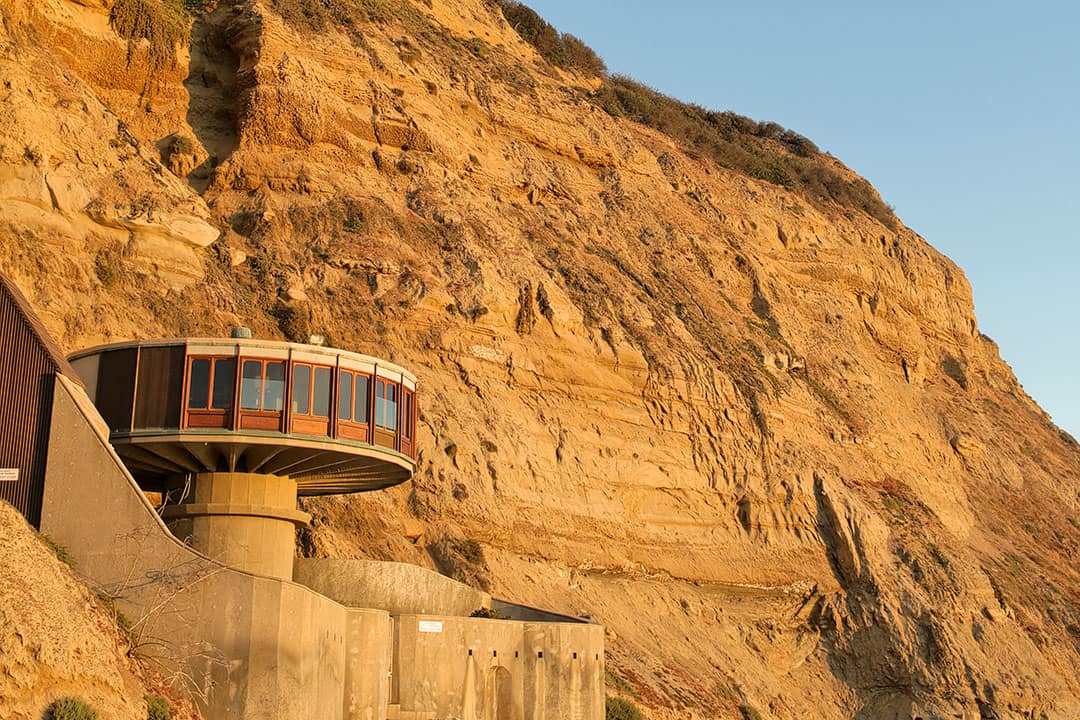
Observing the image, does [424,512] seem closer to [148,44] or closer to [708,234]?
[148,44]

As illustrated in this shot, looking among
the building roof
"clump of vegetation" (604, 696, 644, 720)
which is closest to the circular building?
the building roof

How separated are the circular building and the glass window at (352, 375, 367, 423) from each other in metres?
0.02

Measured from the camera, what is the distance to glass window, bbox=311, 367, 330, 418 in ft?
85.5

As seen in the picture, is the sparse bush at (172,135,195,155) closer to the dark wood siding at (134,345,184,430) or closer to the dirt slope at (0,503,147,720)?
the dark wood siding at (134,345,184,430)

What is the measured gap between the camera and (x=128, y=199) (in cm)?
3562

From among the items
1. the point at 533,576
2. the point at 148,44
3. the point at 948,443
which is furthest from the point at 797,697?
the point at 148,44

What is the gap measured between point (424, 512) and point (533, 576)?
414 centimetres

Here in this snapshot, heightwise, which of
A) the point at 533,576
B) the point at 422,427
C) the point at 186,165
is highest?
the point at 186,165

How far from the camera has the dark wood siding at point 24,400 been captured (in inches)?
869

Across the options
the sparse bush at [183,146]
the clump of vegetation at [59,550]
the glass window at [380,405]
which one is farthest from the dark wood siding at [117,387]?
the sparse bush at [183,146]

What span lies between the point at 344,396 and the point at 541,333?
55.7 feet

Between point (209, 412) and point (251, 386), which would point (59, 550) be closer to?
point (209, 412)

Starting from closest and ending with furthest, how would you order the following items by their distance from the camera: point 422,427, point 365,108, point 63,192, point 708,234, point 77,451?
point 77,451
point 63,192
point 422,427
point 365,108
point 708,234

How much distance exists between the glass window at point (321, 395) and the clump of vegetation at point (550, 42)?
146ft
